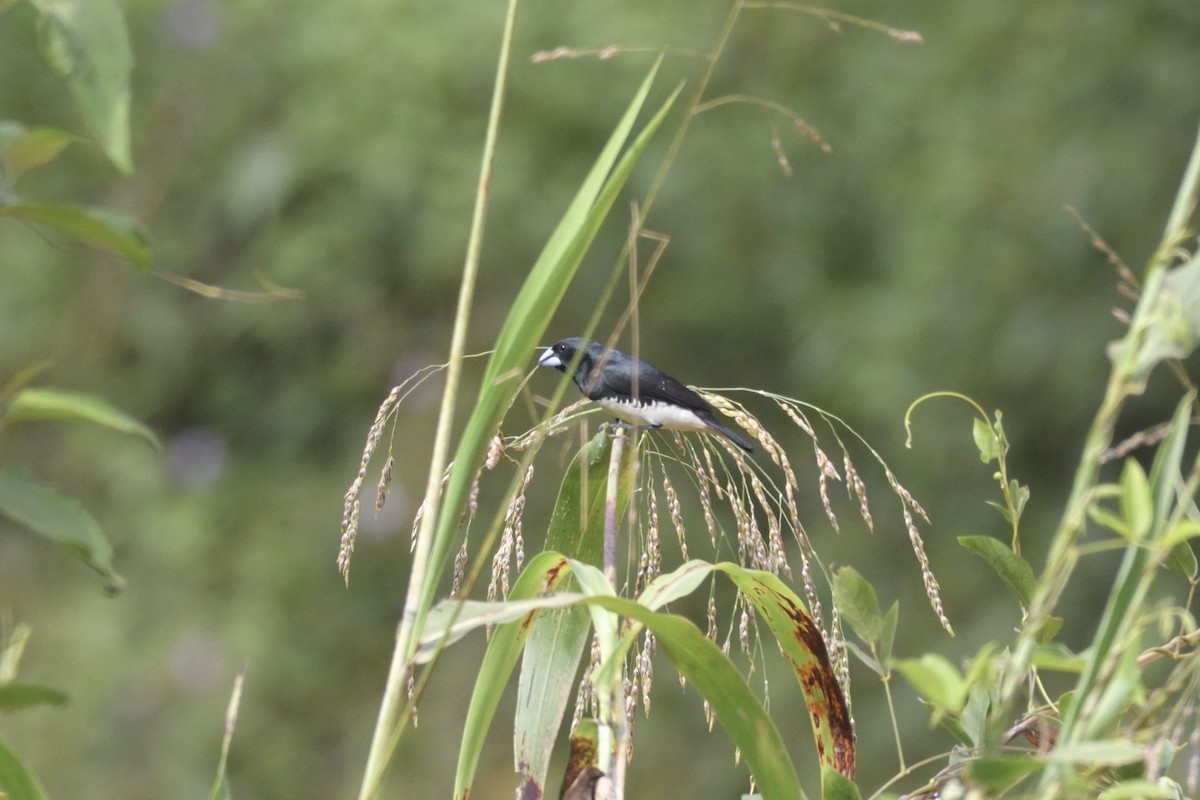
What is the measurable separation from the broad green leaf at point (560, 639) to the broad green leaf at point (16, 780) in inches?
13.5

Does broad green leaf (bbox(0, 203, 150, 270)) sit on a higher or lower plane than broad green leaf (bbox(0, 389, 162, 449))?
higher

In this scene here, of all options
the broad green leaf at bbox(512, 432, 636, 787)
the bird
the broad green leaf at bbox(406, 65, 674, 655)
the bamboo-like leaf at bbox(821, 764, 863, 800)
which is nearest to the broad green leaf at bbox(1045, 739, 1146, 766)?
the bamboo-like leaf at bbox(821, 764, 863, 800)

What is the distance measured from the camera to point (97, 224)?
56cm

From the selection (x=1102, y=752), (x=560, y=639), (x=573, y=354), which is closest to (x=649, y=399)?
(x=573, y=354)

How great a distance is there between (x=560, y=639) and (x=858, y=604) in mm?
310

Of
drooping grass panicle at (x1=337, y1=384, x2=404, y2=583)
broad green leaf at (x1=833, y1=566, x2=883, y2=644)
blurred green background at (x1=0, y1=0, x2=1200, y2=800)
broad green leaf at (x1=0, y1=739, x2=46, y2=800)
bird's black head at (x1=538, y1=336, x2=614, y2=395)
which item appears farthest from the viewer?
blurred green background at (x1=0, y1=0, x2=1200, y2=800)

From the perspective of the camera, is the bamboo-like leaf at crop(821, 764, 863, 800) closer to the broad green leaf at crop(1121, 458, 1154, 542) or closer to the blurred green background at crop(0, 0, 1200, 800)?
the broad green leaf at crop(1121, 458, 1154, 542)

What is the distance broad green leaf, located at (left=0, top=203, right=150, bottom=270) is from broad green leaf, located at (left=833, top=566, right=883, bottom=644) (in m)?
0.44

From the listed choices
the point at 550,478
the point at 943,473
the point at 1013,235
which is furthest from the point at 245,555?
the point at 1013,235

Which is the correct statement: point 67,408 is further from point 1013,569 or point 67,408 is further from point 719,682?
point 1013,569

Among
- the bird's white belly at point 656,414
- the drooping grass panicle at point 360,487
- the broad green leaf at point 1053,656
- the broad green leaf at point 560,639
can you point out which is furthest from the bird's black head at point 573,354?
the broad green leaf at point 1053,656

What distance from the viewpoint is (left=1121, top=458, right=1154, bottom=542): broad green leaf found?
54 centimetres

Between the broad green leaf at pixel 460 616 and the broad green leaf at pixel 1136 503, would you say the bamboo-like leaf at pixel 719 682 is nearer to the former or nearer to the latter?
the broad green leaf at pixel 460 616

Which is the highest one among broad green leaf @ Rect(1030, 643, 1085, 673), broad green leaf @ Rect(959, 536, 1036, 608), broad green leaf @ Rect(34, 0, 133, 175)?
broad green leaf @ Rect(34, 0, 133, 175)
